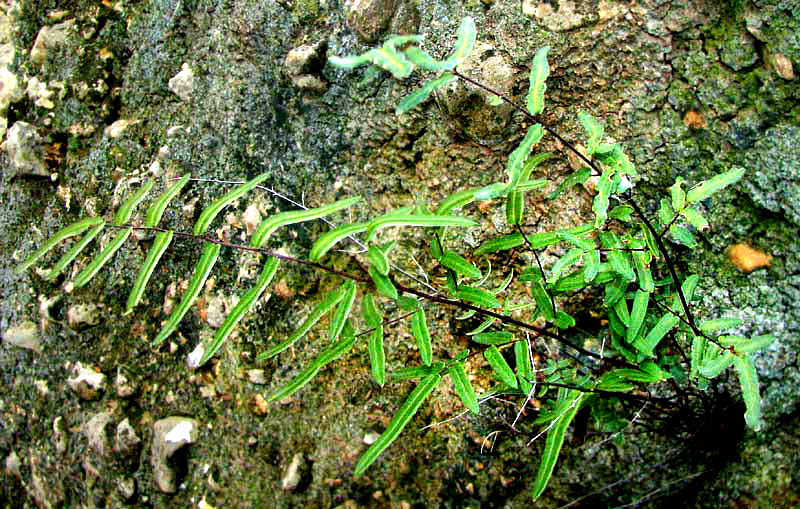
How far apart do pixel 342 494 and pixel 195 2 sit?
1572 mm

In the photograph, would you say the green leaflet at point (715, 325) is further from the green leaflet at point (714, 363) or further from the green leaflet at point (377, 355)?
the green leaflet at point (377, 355)

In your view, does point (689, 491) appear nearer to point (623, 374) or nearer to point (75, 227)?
point (623, 374)

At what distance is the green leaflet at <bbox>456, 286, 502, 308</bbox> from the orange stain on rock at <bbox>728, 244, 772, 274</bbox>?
2.24 feet

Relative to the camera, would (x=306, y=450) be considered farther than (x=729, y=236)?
Yes

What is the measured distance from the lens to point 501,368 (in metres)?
1.44

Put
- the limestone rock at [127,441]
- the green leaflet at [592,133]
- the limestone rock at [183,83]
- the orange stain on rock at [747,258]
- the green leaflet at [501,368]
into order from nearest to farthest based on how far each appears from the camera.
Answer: the green leaflet at [592,133]
the green leaflet at [501,368]
the orange stain on rock at [747,258]
the limestone rock at [127,441]
the limestone rock at [183,83]

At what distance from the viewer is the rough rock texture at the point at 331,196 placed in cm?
170

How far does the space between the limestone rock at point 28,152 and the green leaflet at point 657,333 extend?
1969mm

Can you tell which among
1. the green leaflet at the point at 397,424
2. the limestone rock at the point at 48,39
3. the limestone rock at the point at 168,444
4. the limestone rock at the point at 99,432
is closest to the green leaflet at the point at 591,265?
the green leaflet at the point at 397,424

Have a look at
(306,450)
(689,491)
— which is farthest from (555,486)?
(306,450)

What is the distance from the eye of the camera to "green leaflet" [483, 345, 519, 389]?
143 cm

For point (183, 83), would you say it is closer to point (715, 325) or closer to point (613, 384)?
point (613, 384)

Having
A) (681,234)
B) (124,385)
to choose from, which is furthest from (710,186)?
(124,385)

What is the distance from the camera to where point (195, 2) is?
88.4 inches
